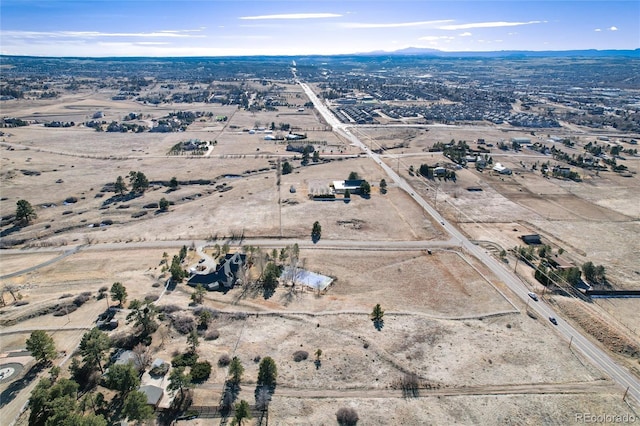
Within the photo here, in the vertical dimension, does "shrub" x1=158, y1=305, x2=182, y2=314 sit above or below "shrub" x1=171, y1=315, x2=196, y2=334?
above

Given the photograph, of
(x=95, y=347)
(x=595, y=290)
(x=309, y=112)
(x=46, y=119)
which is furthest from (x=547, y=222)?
(x=46, y=119)

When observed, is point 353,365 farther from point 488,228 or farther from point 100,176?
point 100,176

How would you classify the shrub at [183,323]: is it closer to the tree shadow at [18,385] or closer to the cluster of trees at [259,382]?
the cluster of trees at [259,382]

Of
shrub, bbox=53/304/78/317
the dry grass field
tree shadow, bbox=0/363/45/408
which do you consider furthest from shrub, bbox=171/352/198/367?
shrub, bbox=53/304/78/317

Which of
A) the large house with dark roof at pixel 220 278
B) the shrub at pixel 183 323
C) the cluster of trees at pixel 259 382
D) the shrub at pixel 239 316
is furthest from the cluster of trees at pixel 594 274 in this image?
the shrub at pixel 183 323

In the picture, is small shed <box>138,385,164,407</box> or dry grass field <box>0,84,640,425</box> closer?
small shed <box>138,385,164,407</box>

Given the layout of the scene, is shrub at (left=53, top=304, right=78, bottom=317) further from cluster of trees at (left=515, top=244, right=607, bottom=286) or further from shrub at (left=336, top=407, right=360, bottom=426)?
cluster of trees at (left=515, top=244, right=607, bottom=286)
